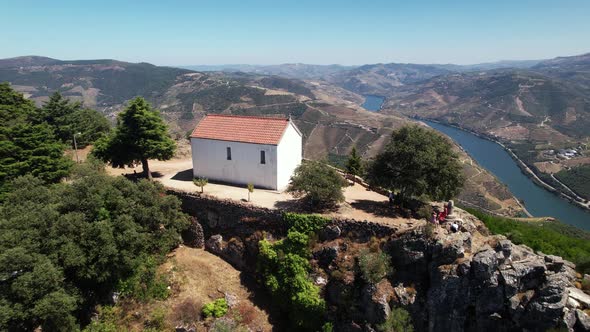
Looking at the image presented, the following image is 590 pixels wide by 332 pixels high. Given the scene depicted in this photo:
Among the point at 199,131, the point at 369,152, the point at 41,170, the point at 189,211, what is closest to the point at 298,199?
the point at 189,211

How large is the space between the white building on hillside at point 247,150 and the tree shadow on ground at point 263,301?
877cm

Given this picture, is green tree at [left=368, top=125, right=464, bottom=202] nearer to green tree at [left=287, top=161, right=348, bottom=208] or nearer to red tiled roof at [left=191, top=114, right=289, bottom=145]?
green tree at [left=287, top=161, right=348, bottom=208]

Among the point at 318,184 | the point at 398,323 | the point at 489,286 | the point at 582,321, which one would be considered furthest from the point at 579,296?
the point at 318,184

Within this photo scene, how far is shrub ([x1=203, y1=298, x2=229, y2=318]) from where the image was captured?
939 inches

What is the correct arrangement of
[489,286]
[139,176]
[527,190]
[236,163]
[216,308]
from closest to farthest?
[489,286], [216,308], [236,163], [139,176], [527,190]

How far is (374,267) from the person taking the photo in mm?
22172

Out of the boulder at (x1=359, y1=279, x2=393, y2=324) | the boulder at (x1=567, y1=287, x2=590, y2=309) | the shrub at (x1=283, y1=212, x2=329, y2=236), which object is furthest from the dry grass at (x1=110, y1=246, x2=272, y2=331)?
the boulder at (x1=567, y1=287, x2=590, y2=309)

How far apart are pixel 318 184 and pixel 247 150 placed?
859cm

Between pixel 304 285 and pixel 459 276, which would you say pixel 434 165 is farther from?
pixel 304 285

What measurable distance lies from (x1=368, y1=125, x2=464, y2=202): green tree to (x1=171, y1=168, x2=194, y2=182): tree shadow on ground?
19.4m

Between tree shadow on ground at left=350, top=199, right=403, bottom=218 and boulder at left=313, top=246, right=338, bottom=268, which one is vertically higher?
tree shadow on ground at left=350, top=199, right=403, bottom=218

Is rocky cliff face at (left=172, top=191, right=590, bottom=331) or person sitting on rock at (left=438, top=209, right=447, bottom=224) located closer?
rocky cliff face at (left=172, top=191, right=590, bottom=331)

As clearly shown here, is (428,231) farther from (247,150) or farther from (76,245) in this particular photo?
(76,245)

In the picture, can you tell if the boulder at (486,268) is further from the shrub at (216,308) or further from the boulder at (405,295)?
the shrub at (216,308)
